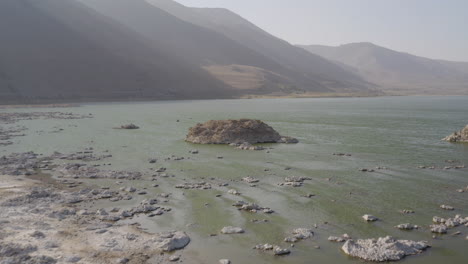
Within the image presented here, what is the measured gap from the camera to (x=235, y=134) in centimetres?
3669

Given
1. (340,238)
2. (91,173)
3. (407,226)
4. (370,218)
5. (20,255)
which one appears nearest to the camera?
(20,255)

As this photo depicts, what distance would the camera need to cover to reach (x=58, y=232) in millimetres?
13867

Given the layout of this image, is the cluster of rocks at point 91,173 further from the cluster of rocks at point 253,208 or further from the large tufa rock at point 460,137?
the large tufa rock at point 460,137

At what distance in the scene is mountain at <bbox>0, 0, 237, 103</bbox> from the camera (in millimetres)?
116688

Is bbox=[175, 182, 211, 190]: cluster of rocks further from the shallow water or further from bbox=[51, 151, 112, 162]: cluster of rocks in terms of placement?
bbox=[51, 151, 112, 162]: cluster of rocks

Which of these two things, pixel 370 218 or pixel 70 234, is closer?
pixel 70 234

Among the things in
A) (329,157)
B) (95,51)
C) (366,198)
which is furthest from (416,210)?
(95,51)

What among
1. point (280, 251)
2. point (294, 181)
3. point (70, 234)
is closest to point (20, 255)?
point (70, 234)

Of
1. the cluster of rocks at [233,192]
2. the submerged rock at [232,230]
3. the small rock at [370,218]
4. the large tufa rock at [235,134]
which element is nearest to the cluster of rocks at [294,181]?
the cluster of rocks at [233,192]

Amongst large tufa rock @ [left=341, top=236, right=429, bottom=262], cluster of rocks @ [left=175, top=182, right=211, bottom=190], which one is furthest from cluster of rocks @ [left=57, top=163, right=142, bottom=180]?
large tufa rock @ [left=341, top=236, right=429, bottom=262]

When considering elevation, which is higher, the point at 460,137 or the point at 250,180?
the point at 460,137

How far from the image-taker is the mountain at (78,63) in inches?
4594

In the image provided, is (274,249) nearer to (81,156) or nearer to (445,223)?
(445,223)

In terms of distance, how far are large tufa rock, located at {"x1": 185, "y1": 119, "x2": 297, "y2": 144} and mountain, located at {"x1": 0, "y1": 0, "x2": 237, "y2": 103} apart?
8280 cm
